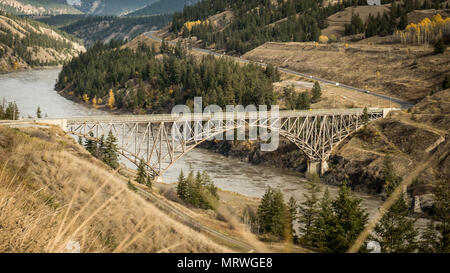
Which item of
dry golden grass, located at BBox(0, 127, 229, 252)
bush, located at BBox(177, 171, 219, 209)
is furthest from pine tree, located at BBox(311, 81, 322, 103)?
dry golden grass, located at BBox(0, 127, 229, 252)

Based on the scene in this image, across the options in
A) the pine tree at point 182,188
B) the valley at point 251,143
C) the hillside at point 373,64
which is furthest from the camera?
the hillside at point 373,64

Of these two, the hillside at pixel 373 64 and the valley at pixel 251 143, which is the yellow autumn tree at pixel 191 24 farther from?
the hillside at pixel 373 64

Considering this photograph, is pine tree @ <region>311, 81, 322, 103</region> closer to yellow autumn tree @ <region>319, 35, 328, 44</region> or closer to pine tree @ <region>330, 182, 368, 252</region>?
yellow autumn tree @ <region>319, 35, 328, 44</region>

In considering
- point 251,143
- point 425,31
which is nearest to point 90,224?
point 251,143

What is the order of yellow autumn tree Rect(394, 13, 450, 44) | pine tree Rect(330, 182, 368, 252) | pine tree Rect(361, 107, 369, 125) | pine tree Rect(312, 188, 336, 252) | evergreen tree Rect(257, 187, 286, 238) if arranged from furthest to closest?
yellow autumn tree Rect(394, 13, 450, 44) < pine tree Rect(361, 107, 369, 125) < evergreen tree Rect(257, 187, 286, 238) < pine tree Rect(312, 188, 336, 252) < pine tree Rect(330, 182, 368, 252)

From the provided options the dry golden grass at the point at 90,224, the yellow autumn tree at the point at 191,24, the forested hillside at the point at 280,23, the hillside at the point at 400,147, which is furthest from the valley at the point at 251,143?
the yellow autumn tree at the point at 191,24

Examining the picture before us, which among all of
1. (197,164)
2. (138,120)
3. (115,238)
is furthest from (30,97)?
(115,238)

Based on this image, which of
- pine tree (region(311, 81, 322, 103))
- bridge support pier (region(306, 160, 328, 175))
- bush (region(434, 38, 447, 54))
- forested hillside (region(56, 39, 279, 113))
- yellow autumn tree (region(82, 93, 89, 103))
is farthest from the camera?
yellow autumn tree (region(82, 93, 89, 103))
